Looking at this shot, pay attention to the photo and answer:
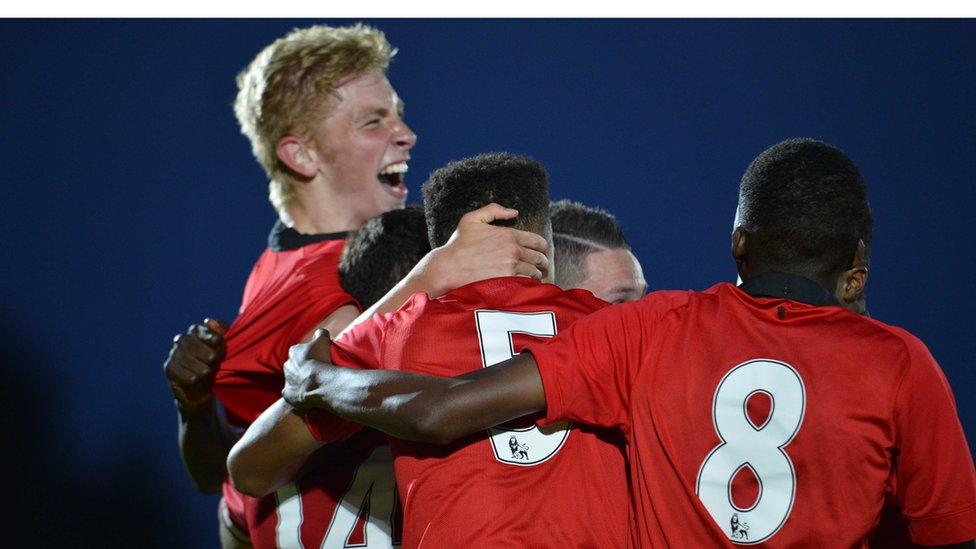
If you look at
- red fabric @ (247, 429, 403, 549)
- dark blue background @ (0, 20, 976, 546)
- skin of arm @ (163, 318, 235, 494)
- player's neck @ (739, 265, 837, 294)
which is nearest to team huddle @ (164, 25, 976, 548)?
player's neck @ (739, 265, 837, 294)

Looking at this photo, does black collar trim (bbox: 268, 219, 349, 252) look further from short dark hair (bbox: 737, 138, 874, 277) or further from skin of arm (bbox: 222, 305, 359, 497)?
short dark hair (bbox: 737, 138, 874, 277)

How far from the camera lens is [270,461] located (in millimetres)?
1413

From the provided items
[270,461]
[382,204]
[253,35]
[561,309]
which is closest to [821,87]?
[382,204]

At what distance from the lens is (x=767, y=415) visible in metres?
1.21

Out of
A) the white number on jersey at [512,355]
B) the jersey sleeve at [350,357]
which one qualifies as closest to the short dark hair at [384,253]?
the jersey sleeve at [350,357]

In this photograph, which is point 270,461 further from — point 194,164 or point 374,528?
point 194,164

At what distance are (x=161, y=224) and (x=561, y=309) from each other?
188 centimetres

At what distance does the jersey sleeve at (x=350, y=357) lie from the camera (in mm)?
1337

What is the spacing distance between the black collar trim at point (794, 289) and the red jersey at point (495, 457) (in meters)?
0.23

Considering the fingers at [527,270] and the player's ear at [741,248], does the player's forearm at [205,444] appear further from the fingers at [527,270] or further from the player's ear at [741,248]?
the player's ear at [741,248]

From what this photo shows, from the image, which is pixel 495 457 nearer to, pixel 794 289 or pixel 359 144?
pixel 794 289

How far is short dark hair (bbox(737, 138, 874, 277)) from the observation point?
1263 millimetres

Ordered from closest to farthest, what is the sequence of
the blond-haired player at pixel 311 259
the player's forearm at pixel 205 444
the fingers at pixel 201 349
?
1. the blond-haired player at pixel 311 259
2. the fingers at pixel 201 349
3. the player's forearm at pixel 205 444

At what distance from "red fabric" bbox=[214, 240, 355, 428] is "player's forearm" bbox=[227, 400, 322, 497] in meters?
0.34
